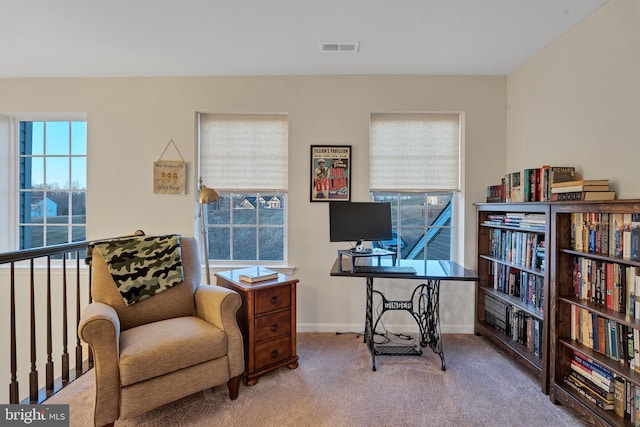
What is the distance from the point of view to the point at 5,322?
9.55 ft

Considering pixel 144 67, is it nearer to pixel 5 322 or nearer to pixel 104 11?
pixel 104 11

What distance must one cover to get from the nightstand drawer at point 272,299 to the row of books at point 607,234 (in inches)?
76.1

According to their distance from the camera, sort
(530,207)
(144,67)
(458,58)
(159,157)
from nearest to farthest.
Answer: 1. (530,207)
2. (458,58)
3. (144,67)
4. (159,157)

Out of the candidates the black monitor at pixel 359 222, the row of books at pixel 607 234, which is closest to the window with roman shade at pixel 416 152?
the black monitor at pixel 359 222

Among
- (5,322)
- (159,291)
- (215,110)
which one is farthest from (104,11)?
(5,322)

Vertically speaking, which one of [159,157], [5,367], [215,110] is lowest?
[5,367]

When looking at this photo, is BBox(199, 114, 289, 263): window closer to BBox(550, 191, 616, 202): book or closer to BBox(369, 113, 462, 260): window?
BBox(369, 113, 462, 260): window

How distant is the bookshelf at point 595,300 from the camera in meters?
1.60

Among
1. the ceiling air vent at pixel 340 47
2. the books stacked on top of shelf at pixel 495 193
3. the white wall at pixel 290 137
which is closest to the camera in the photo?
the ceiling air vent at pixel 340 47

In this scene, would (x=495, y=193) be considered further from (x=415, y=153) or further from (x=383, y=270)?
(x=383, y=270)

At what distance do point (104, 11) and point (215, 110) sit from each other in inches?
43.7

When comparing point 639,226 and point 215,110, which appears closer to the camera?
point 639,226

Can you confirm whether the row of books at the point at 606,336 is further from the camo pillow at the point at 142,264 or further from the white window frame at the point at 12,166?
the white window frame at the point at 12,166

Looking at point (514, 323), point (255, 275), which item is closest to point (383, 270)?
point (255, 275)
